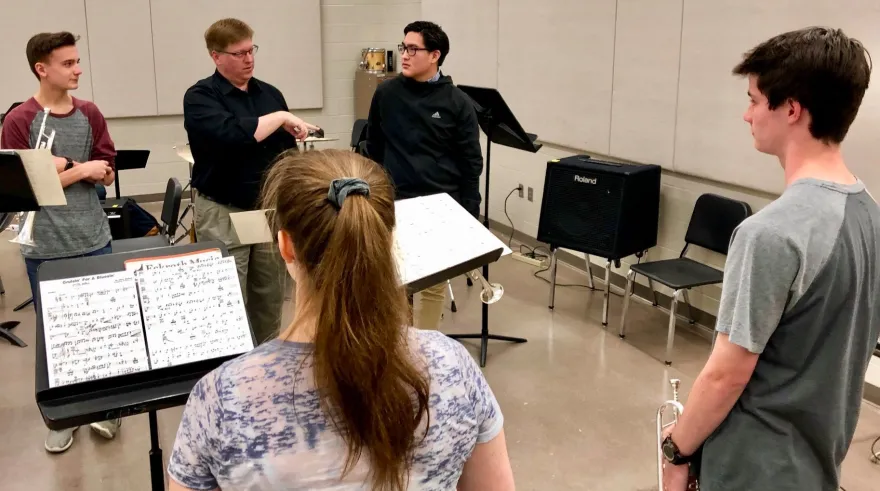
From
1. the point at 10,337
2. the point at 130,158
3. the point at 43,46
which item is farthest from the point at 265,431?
the point at 130,158

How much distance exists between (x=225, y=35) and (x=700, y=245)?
2.56 metres

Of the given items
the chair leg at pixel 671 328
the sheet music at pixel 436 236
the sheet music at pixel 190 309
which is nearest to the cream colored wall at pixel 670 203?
the chair leg at pixel 671 328

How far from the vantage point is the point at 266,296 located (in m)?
3.20

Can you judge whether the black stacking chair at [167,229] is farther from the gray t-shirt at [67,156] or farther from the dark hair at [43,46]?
the dark hair at [43,46]

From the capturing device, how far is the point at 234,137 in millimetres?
2879

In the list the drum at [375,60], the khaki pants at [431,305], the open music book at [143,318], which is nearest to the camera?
the open music book at [143,318]

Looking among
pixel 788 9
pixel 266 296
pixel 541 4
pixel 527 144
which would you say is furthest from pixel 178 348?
pixel 541 4

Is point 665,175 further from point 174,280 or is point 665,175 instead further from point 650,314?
point 174,280

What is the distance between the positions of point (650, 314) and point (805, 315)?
317 centimetres

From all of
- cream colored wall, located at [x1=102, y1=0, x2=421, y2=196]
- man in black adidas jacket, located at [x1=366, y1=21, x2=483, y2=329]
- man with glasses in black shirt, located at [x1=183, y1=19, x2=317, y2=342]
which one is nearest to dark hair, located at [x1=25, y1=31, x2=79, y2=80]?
man with glasses in black shirt, located at [x1=183, y1=19, x2=317, y2=342]

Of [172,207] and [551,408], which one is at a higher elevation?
[172,207]

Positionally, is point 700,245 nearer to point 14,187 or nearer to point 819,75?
point 819,75

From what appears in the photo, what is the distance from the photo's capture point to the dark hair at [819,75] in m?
1.25

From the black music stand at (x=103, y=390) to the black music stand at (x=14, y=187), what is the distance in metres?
1.15
